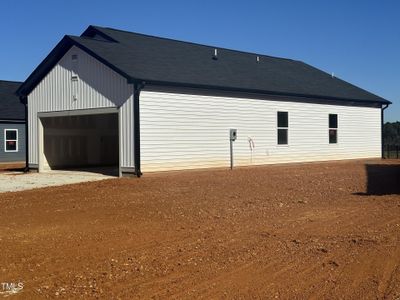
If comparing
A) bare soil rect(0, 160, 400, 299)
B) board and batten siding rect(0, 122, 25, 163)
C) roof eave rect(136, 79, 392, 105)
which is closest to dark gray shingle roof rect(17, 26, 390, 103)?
roof eave rect(136, 79, 392, 105)

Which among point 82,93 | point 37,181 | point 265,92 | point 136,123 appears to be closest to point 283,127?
point 265,92

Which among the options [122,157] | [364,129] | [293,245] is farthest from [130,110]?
[364,129]

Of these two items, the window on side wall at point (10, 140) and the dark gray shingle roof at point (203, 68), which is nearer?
the dark gray shingle roof at point (203, 68)

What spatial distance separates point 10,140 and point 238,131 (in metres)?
18.1

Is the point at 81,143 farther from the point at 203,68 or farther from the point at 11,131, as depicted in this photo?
the point at 11,131

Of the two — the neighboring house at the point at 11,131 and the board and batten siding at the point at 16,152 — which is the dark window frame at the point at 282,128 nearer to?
the neighboring house at the point at 11,131

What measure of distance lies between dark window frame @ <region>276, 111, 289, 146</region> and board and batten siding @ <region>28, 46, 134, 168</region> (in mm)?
8144

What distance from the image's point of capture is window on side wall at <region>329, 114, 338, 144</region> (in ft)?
89.5

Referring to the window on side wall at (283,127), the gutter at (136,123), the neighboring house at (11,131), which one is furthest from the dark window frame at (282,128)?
the neighboring house at (11,131)

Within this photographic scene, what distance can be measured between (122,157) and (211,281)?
13.6 m

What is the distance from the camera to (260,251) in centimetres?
715

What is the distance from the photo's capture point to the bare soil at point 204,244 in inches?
224

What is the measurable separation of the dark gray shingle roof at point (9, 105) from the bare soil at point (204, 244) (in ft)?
70.4

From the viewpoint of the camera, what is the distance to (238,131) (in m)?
22.4
